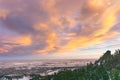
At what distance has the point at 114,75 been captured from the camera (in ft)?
475
